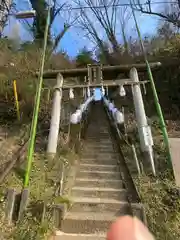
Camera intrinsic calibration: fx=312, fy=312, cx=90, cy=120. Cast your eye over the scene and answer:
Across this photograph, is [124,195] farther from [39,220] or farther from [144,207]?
[39,220]

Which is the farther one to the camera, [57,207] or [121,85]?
[121,85]

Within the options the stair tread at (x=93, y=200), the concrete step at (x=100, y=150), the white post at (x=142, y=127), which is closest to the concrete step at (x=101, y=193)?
the stair tread at (x=93, y=200)

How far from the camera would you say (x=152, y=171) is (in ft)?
24.1

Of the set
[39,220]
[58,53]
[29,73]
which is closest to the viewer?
[39,220]

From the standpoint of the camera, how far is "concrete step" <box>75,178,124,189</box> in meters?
7.05

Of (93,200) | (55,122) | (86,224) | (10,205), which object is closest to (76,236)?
(86,224)

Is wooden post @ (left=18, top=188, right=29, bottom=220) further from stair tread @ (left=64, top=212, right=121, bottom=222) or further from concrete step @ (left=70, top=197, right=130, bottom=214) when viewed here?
concrete step @ (left=70, top=197, right=130, bottom=214)

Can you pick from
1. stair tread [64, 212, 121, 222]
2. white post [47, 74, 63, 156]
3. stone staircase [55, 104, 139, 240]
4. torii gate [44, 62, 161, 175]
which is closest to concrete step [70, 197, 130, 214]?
stone staircase [55, 104, 139, 240]

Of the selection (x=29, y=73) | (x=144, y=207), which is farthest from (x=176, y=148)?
(x=29, y=73)

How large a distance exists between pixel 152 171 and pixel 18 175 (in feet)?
10.2

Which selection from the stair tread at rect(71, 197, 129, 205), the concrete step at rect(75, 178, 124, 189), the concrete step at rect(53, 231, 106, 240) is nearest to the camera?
the concrete step at rect(53, 231, 106, 240)

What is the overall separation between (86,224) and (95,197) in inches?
38.1

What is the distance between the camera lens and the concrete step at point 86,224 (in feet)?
18.4

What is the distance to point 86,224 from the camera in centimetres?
568
